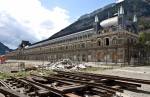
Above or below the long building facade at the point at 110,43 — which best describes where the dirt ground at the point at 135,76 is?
below

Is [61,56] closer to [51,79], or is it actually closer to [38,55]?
[38,55]

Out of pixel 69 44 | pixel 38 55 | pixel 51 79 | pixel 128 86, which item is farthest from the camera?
pixel 38 55

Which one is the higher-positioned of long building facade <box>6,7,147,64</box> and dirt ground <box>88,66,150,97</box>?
long building facade <box>6,7,147,64</box>

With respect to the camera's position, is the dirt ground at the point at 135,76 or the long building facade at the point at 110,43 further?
the long building facade at the point at 110,43

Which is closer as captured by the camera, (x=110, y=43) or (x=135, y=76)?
(x=135, y=76)

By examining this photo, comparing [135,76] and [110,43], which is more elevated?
[110,43]

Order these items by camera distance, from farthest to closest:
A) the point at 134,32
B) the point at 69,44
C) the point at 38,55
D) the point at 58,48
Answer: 1. the point at 38,55
2. the point at 58,48
3. the point at 69,44
4. the point at 134,32

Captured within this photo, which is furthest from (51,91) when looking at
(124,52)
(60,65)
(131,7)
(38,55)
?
(131,7)

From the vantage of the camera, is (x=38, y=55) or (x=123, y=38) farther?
(x=38, y=55)

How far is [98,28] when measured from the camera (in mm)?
43906

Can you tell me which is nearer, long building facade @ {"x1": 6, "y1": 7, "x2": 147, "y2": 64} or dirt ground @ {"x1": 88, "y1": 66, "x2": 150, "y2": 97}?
dirt ground @ {"x1": 88, "y1": 66, "x2": 150, "y2": 97}

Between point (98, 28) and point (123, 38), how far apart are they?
10963 millimetres

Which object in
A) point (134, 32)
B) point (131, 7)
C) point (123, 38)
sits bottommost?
point (123, 38)

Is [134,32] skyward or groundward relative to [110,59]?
skyward
